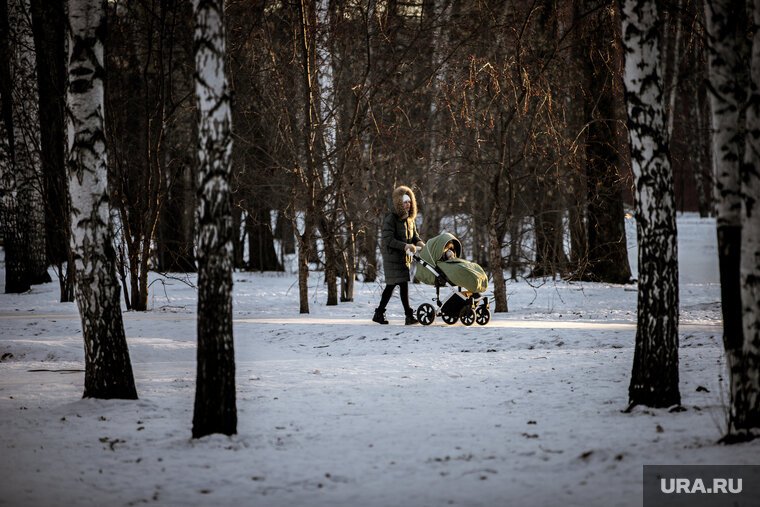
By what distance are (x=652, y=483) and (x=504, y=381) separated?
3.03 meters

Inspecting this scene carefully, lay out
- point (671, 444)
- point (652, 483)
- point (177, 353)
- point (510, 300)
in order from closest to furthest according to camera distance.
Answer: point (652, 483) → point (671, 444) → point (177, 353) → point (510, 300)

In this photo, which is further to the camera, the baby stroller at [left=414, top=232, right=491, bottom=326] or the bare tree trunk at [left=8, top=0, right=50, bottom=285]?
the bare tree trunk at [left=8, top=0, right=50, bottom=285]

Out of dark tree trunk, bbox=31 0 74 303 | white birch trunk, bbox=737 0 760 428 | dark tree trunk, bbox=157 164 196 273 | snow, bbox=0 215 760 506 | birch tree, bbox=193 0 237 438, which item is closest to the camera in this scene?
snow, bbox=0 215 760 506

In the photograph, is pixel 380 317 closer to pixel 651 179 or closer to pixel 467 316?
pixel 467 316

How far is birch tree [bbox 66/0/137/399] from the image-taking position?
235 inches

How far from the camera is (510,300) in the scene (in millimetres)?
15352

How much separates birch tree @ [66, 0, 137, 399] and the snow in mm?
701

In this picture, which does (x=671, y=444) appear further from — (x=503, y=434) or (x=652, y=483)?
(x=503, y=434)

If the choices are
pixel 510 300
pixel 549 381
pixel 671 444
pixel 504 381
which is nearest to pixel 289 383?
pixel 504 381

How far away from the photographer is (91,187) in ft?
19.7

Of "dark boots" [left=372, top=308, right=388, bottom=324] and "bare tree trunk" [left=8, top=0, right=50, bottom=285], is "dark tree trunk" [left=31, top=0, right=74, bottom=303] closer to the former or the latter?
"bare tree trunk" [left=8, top=0, right=50, bottom=285]

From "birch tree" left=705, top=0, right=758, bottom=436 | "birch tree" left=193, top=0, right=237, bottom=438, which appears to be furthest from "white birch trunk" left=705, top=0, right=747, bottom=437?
"birch tree" left=193, top=0, right=237, bottom=438

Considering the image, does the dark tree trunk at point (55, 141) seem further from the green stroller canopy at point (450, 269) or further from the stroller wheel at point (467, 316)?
the stroller wheel at point (467, 316)

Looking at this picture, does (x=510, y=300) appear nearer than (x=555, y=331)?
No
